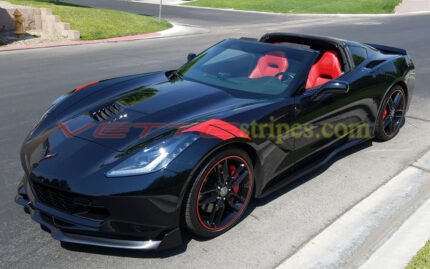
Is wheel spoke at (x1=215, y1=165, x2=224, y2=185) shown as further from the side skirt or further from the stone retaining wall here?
the stone retaining wall

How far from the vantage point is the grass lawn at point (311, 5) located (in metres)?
31.5

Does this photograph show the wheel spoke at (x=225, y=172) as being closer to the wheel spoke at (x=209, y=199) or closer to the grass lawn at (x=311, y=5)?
the wheel spoke at (x=209, y=199)

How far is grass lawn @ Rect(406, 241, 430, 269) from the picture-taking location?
295cm

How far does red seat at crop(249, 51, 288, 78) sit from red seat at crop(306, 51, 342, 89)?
696 mm

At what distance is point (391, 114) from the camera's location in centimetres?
542

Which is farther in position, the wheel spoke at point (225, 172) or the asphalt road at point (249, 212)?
the wheel spoke at point (225, 172)

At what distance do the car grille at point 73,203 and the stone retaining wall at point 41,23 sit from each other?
13.2 metres

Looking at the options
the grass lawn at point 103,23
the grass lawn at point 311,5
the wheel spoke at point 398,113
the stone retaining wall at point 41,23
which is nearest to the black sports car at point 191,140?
the wheel spoke at point 398,113

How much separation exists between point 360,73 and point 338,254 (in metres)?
2.35

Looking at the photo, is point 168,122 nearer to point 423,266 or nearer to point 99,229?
Answer: point 99,229

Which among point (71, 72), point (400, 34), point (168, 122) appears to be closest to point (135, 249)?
point (168, 122)

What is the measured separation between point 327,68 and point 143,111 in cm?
245

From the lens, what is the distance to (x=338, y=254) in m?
3.16

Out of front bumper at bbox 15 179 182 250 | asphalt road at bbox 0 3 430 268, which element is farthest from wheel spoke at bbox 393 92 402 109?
front bumper at bbox 15 179 182 250
